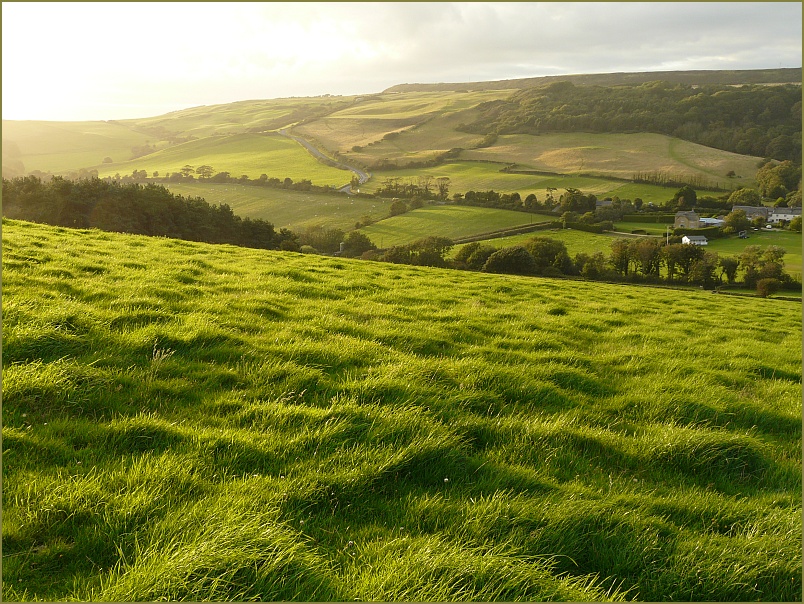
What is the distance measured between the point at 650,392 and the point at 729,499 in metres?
2.78

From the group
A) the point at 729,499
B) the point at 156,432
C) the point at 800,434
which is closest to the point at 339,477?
the point at 156,432

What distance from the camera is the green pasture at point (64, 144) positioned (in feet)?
359

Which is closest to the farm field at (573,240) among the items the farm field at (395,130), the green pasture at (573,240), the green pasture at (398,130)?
the green pasture at (573,240)

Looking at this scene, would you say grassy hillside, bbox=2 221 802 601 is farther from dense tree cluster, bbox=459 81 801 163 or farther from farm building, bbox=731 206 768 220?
dense tree cluster, bbox=459 81 801 163

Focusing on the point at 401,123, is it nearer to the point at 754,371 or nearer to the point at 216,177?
the point at 216,177

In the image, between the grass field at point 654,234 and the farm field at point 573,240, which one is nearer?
the grass field at point 654,234

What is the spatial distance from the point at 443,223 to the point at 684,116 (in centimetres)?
11375

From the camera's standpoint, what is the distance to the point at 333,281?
13.8 m

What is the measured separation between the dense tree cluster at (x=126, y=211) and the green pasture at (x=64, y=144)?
3470 inches

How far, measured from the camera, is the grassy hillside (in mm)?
3355

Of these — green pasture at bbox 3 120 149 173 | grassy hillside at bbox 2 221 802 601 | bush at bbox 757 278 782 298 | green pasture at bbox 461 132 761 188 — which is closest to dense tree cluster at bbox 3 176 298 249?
grassy hillside at bbox 2 221 802 601

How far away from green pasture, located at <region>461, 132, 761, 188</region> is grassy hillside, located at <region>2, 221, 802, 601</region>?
4599 inches

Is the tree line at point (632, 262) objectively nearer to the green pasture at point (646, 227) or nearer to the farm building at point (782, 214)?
the green pasture at point (646, 227)

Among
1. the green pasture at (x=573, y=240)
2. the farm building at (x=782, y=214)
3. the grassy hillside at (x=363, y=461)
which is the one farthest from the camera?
the farm building at (x=782, y=214)
